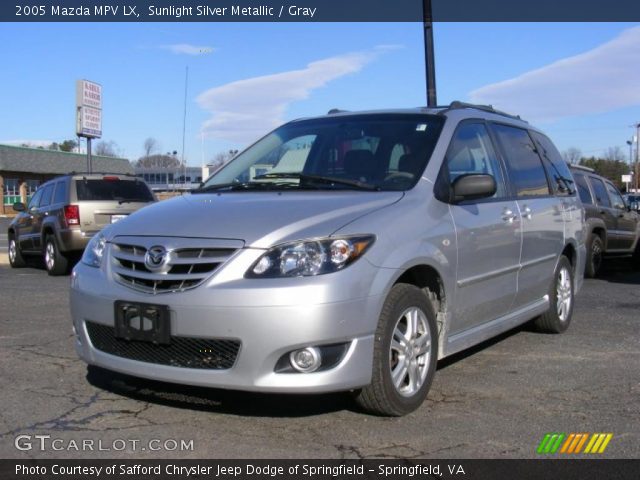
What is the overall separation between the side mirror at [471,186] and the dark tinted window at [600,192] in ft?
24.4

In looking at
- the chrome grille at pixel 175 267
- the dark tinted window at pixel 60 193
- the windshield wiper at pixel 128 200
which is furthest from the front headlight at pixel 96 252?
the dark tinted window at pixel 60 193

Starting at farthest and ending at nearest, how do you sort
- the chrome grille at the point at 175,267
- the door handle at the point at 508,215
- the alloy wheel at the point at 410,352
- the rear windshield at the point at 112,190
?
1. the rear windshield at the point at 112,190
2. the door handle at the point at 508,215
3. the alloy wheel at the point at 410,352
4. the chrome grille at the point at 175,267

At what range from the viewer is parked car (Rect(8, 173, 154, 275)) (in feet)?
37.6

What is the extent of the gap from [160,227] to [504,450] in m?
2.26

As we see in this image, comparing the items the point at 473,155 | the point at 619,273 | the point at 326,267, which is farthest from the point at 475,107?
the point at 619,273

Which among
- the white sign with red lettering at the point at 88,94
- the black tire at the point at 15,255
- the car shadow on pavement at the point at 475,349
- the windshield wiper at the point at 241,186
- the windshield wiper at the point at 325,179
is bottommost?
the black tire at the point at 15,255

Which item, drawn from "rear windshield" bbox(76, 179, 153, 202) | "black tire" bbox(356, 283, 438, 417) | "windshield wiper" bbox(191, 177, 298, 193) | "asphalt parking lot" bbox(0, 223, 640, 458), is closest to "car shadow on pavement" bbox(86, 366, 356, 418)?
"asphalt parking lot" bbox(0, 223, 640, 458)

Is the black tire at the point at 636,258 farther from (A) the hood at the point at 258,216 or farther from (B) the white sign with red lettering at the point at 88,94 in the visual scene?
(B) the white sign with red lettering at the point at 88,94

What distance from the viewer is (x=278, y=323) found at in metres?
3.56

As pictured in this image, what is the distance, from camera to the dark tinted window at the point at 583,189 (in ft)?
36.0

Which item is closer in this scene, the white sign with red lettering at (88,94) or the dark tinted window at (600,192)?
the dark tinted window at (600,192)

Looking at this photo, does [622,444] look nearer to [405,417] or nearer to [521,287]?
[405,417]

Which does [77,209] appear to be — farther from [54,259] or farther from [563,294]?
[563,294]

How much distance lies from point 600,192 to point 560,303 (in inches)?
228
